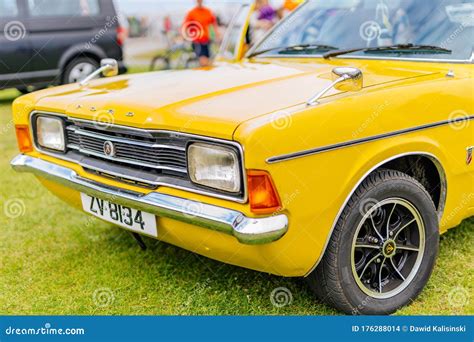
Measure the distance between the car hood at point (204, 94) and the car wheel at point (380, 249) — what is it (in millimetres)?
537

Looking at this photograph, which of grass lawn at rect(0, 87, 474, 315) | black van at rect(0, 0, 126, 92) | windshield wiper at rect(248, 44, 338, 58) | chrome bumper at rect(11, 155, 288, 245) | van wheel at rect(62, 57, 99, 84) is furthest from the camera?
van wheel at rect(62, 57, 99, 84)

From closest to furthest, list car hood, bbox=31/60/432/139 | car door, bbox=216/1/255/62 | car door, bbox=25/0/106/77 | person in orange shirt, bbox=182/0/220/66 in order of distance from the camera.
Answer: car hood, bbox=31/60/432/139 < car door, bbox=216/1/255/62 < car door, bbox=25/0/106/77 < person in orange shirt, bbox=182/0/220/66

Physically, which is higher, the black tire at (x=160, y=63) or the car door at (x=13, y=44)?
the car door at (x=13, y=44)

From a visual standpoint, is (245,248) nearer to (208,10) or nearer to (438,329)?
(438,329)

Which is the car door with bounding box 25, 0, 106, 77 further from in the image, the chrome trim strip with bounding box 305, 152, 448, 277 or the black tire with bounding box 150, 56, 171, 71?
the chrome trim strip with bounding box 305, 152, 448, 277

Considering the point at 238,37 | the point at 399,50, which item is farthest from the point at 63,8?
the point at 399,50

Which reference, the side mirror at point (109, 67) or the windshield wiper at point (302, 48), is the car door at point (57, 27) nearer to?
the side mirror at point (109, 67)

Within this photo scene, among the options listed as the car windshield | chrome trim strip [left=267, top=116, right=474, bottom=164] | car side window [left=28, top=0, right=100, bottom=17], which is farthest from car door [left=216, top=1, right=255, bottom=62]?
car side window [left=28, top=0, right=100, bottom=17]

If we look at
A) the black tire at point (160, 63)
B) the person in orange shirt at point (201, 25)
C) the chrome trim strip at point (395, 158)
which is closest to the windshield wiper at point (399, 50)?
the chrome trim strip at point (395, 158)

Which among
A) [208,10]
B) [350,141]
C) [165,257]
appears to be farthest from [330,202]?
[208,10]

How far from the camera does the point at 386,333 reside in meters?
2.61

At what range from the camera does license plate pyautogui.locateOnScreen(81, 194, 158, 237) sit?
2.72 metres

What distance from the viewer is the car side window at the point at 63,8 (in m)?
9.08

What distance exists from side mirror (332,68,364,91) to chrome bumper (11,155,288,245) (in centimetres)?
73
